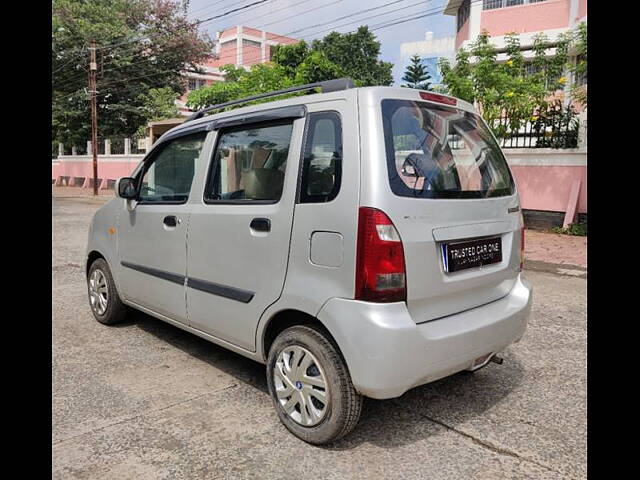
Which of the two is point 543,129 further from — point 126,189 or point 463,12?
point 463,12

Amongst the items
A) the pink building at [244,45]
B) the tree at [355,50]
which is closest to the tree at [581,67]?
the tree at [355,50]

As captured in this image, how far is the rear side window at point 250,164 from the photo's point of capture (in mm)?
3023

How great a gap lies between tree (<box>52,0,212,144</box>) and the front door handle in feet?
97.0

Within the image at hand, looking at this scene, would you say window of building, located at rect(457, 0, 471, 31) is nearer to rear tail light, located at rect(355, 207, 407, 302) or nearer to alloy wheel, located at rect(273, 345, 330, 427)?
rear tail light, located at rect(355, 207, 407, 302)

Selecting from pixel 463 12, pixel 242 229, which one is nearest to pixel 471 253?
pixel 242 229

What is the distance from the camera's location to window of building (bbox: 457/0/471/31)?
976 inches

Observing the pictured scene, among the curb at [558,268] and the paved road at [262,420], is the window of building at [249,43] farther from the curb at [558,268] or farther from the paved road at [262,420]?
the paved road at [262,420]

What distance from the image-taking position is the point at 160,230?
3.85 metres

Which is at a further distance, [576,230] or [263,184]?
[576,230]

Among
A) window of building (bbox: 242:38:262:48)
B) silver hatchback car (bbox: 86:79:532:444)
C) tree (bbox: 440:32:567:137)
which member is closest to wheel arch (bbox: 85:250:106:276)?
silver hatchback car (bbox: 86:79:532:444)

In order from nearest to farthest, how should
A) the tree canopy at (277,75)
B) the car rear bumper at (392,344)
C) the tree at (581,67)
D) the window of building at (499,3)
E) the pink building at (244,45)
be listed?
1. the car rear bumper at (392,344)
2. the tree at (581,67)
3. the tree canopy at (277,75)
4. the window of building at (499,3)
5. the pink building at (244,45)

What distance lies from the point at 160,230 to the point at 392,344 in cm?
214

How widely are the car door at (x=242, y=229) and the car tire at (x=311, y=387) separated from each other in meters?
0.26
